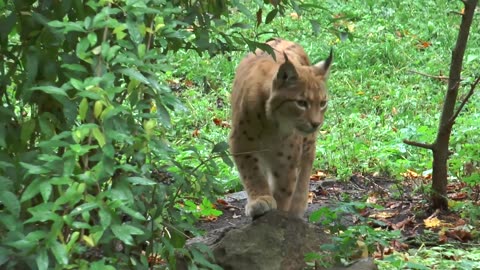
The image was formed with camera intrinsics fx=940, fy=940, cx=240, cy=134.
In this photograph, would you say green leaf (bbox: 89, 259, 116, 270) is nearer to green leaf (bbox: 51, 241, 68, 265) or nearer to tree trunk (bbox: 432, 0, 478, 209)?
green leaf (bbox: 51, 241, 68, 265)

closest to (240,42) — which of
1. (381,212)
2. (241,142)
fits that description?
(241,142)

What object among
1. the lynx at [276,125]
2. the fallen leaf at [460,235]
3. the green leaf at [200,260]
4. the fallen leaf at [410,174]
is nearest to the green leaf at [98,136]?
the green leaf at [200,260]

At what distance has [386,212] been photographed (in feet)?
18.8

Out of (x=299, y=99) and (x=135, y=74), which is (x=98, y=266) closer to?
(x=135, y=74)

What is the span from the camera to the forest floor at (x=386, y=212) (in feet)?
16.5

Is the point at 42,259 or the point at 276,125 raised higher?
the point at 42,259

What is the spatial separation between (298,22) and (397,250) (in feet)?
22.0

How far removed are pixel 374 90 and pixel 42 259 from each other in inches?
280

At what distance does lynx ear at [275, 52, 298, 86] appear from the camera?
507 centimetres

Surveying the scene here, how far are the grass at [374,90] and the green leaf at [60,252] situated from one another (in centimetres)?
366

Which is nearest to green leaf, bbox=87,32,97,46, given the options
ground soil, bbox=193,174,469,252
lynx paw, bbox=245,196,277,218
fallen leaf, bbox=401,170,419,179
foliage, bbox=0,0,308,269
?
foliage, bbox=0,0,308,269

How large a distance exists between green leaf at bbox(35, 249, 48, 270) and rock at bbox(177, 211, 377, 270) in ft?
5.48

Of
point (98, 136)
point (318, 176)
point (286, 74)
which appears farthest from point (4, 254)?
point (318, 176)

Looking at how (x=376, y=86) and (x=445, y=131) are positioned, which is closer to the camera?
(x=445, y=131)
